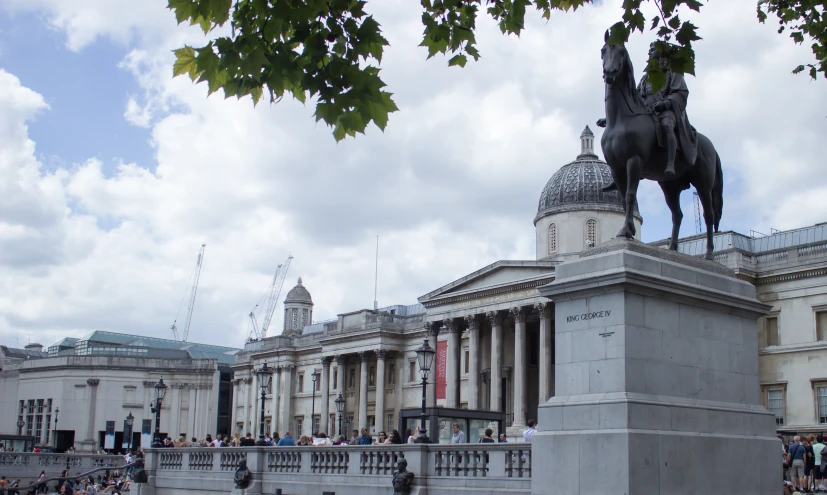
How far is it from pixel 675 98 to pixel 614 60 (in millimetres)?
1256

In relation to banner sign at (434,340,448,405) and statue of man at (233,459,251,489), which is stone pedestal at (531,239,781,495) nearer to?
statue of man at (233,459,251,489)

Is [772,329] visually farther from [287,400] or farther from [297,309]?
[297,309]

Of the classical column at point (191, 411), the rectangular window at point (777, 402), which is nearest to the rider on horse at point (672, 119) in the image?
the rectangular window at point (777, 402)

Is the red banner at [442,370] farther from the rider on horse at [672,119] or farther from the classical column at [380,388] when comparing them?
the rider on horse at [672,119]

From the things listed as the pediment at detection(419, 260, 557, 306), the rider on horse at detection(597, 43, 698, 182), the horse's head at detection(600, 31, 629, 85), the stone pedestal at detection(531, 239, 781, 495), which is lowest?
the stone pedestal at detection(531, 239, 781, 495)

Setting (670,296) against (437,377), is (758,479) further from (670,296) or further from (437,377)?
(437,377)

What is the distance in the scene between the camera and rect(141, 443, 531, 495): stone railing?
1766 cm

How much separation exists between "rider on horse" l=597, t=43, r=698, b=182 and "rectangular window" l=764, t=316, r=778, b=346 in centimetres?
3914

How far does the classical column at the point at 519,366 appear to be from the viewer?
199 ft

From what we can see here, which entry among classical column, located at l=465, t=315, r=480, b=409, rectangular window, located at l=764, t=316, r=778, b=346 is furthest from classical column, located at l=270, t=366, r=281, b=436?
rectangular window, located at l=764, t=316, r=778, b=346

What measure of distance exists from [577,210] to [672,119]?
165 feet

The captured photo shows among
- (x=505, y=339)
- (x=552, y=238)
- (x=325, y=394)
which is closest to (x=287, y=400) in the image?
A: (x=325, y=394)

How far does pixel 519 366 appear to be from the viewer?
61062 mm

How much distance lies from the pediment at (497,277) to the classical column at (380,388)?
9.45m
